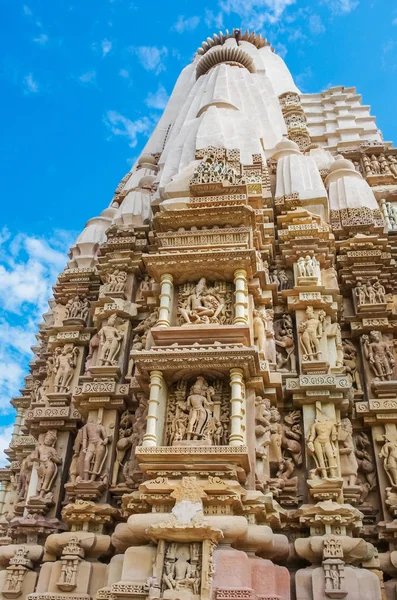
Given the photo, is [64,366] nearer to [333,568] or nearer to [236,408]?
[236,408]

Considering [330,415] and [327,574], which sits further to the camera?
Result: [330,415]

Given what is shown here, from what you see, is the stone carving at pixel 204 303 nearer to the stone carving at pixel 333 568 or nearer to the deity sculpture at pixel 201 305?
the deity sculpture at pixel 201 305

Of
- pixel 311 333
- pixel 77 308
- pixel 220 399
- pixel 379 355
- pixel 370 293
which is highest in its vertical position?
pixel 77 308

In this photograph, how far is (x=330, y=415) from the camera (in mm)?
9859

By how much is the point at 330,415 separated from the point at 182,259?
3.93 m

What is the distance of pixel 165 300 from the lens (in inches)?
415

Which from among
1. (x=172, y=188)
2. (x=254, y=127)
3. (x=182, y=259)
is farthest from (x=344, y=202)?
(x=182, y=259)

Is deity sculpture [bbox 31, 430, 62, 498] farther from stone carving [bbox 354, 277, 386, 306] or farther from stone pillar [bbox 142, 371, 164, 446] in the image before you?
stone carving [bbox 354, 277, 386, 306]

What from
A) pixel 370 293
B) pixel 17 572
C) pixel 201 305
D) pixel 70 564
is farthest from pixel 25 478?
pixel 370 293

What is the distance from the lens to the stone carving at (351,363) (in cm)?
1112

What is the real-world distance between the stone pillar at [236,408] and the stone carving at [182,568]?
1.61 meters

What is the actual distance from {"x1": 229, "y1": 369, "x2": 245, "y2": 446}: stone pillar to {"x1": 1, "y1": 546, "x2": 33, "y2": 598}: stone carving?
4.21m

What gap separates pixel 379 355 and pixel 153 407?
4.72 metres

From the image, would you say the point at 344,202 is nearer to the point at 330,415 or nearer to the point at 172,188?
the point at 172,188
